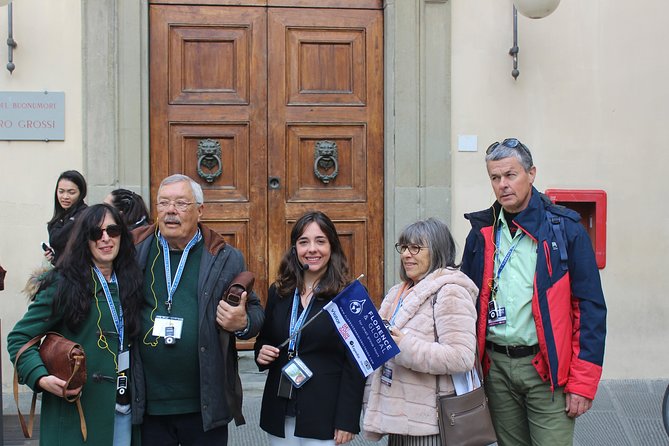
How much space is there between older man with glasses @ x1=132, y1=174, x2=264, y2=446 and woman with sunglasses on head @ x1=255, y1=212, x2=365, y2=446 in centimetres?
16

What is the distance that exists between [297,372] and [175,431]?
1.93 feet

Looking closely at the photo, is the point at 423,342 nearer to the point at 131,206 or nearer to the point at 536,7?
the point at 131,206

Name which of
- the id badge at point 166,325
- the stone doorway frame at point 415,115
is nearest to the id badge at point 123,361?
the id badge at point 166,325

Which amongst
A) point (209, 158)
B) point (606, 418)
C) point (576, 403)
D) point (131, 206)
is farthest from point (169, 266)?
point (606, 418)

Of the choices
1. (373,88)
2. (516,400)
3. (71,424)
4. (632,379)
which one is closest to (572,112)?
(373,88)

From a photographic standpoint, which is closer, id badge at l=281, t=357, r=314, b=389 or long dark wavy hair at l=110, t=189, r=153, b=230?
id badge at l=281, t=357, r=314, b=389

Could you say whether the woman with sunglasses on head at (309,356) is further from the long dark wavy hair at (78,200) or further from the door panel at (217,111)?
the door panel at (217,111)

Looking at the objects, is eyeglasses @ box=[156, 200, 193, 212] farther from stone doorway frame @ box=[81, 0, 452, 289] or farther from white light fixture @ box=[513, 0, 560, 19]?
white light fixture @ box=[513, 0, 560, 19]

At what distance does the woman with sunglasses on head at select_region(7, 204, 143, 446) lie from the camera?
10.6ft

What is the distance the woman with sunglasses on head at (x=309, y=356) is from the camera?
3553 mm

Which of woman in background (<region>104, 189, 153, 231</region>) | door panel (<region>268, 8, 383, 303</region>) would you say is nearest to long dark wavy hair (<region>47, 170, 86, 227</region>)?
woman in background (<region>104, 189, 153, 231</region>)

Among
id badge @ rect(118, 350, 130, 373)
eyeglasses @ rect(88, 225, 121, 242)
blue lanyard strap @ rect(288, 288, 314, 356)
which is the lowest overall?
id badge @ rect(118, 350, 130, 373)

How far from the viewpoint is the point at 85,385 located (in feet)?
10.6

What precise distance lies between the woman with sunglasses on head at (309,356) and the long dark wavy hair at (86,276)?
0.63m
